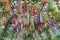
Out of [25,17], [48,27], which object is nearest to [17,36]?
[25,17]

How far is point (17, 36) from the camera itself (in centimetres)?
131

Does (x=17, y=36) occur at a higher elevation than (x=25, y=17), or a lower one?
lower

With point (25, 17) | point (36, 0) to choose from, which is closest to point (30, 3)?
point (36, 0)

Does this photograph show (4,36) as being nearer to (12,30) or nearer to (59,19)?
(12,30)

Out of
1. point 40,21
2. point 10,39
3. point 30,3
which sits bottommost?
point 10,39

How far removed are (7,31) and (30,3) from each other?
326 millimetres

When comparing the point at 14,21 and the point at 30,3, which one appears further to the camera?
the point at 30,3

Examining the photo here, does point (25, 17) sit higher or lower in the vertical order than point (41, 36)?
higher

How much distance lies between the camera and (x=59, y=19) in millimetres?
1896

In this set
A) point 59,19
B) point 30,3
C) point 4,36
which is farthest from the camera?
point 59,19

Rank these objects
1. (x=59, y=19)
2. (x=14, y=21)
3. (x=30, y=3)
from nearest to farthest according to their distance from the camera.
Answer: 1. (x=14, y=21)
2. (x=30, y=3)
3. (x=59, y=19)

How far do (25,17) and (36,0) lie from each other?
182mm

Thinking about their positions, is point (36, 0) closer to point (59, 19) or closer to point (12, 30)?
point (12, 30)

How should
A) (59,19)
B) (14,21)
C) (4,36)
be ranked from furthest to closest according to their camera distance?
1. (59,19)
2. (4,36)
3. (14,21)
